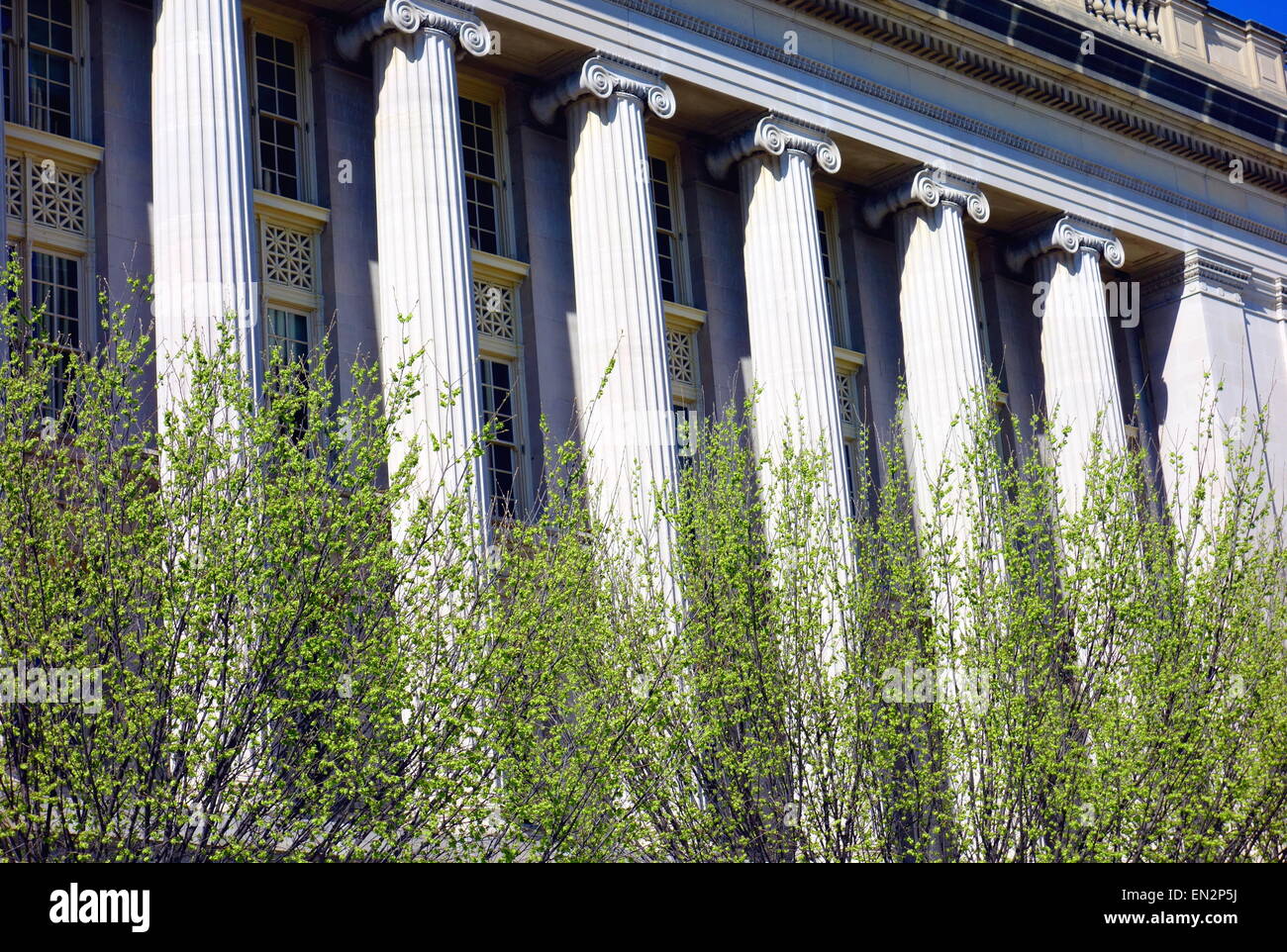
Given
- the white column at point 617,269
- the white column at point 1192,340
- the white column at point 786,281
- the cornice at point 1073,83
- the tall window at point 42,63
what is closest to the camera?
the tall window at point 42,63

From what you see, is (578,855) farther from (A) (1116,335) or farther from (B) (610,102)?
(A) (1116,335)

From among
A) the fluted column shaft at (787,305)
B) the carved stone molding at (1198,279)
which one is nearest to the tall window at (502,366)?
the fluted column shaft at (787,305)

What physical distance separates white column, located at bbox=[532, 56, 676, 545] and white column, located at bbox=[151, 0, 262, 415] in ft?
17.7

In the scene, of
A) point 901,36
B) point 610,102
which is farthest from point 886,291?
point 610,102

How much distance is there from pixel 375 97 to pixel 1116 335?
17122mm

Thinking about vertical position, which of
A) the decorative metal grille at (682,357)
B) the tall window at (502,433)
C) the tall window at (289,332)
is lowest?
the tall window at (502,433)

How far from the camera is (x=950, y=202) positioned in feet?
104

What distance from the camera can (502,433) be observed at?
26891mm

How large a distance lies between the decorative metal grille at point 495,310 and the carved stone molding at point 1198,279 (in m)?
14.9

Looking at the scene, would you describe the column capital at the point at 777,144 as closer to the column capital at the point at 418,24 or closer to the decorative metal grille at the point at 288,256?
the column capital at the point at 418,24

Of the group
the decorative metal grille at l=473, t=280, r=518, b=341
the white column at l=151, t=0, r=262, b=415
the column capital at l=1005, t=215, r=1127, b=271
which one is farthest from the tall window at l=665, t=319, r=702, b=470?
the white column at l=151, t=0, r=262, b=415

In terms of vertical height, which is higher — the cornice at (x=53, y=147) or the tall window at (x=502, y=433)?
the cornice at (x=53, y=147)

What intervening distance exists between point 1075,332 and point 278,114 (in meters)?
15.0

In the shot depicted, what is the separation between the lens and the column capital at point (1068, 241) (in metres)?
33.6
